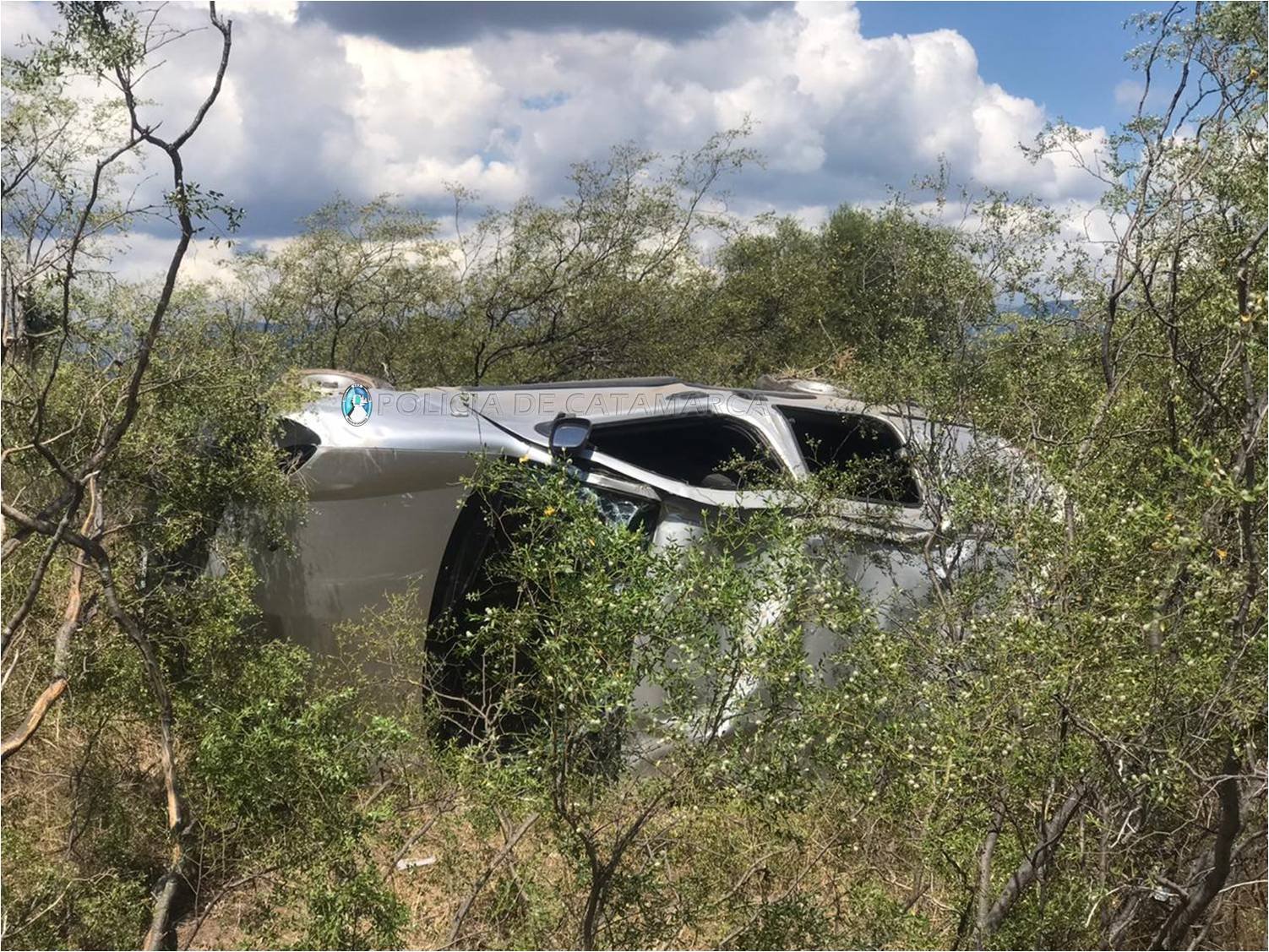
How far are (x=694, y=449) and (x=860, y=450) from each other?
2.85ft

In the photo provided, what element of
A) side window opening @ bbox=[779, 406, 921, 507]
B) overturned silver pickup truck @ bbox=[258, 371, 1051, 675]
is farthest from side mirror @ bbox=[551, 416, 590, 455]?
side window opening @ bbox=[779, 406, 921, 507]

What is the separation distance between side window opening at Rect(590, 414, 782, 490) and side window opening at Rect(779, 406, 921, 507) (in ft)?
0.85

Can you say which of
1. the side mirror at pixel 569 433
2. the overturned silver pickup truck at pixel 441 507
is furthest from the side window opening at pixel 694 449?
the side mirror at pixel 569 433

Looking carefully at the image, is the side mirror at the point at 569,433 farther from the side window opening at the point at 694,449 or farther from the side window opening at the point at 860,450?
the side window opening at the point at 860,450

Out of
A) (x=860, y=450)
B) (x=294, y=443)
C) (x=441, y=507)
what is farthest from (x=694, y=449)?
(x=294, y=443)

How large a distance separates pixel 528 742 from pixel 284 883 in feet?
3.91

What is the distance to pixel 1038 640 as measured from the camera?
2.73 metres

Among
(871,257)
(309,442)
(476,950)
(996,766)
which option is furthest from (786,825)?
(871,257)

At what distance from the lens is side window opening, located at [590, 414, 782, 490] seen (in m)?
4.81

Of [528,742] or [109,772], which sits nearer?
[528,742]

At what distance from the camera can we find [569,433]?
450 centimetres

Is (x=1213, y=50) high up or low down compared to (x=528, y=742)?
up

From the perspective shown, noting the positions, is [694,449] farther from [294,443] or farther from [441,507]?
[294,443]

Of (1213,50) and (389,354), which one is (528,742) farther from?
(389,354)
